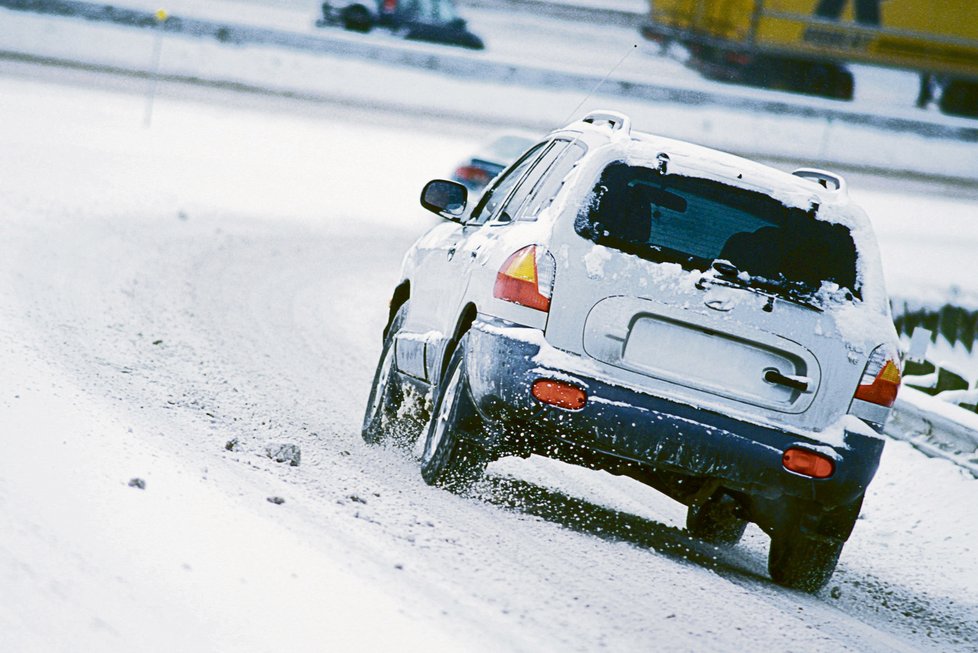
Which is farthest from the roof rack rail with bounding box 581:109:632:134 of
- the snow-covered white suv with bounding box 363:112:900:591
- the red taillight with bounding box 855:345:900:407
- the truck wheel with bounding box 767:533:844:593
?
the truck wheel with bounding box 767:533:844:593

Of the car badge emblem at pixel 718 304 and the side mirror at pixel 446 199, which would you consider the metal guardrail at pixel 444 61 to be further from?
the car badge emblem at pixel 718 304

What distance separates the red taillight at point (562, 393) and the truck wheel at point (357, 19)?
2784 centimetres

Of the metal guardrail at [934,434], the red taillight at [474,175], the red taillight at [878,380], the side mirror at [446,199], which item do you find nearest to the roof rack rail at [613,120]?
the side mirror at [446,199]

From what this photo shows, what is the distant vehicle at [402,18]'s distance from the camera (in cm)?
3241

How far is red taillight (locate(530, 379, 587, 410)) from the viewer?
5652mm

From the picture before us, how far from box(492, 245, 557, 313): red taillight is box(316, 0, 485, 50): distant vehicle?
27.3 metres

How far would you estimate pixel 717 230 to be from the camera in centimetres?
604

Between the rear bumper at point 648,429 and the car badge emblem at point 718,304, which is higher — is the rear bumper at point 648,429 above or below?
below

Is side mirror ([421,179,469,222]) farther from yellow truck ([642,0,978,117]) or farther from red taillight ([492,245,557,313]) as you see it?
yellow truck ([642,0,978,117])

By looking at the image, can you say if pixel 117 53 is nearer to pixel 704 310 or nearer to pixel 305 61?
pixel 305 61

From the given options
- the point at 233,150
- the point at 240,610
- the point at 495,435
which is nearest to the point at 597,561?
the point at 495,435

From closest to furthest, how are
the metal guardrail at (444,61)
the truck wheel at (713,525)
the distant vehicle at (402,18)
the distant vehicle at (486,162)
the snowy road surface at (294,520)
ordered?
the snowy road surface at (294,520) → the truck wheel at (713,525) → the distant vehicle at (486,162) → the metal guardrail at (444,61) → the distant vehicle at (402,18)

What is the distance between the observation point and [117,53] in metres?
29.6

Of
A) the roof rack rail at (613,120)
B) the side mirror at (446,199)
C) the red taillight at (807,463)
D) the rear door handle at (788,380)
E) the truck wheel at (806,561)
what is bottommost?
the truck wheel at (806,561)
